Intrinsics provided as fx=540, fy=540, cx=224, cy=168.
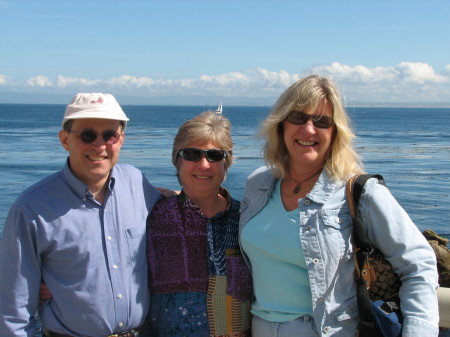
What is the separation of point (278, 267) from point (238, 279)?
1.17ft

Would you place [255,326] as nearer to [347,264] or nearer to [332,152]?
[347,264]

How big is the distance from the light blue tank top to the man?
79cm

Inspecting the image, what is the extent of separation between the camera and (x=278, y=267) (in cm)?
343

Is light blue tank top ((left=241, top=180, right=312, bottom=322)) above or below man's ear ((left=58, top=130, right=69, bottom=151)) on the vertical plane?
below

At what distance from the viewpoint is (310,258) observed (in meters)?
3.27

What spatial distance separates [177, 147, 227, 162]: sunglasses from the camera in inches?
153

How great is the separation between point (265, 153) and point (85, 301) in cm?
158

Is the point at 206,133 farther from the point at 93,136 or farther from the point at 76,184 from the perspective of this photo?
the point at 76,184

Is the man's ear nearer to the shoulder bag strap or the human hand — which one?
the human hand

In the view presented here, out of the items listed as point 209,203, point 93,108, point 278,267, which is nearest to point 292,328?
point 278,267

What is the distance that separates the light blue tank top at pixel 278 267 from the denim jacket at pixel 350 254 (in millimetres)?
89

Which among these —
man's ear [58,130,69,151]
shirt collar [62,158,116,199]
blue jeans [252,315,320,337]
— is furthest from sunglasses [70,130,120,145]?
blue jeans [252,315,320,337]

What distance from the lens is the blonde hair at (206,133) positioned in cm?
389

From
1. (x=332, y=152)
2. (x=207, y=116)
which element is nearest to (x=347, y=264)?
(x=332, y=152)
